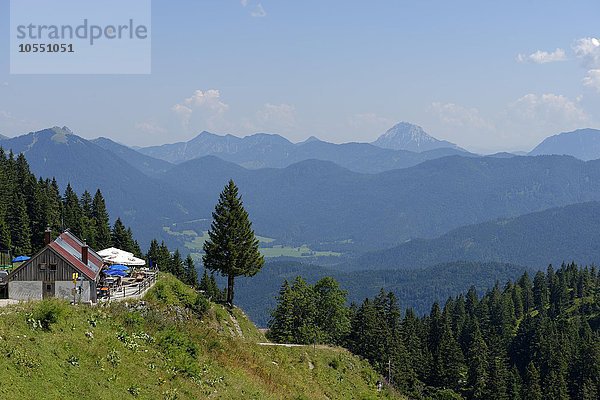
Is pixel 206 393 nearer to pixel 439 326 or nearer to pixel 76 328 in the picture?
pixel 76 328

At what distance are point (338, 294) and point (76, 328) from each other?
5207 centimetres

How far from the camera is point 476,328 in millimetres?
114875

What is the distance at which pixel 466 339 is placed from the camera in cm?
11781

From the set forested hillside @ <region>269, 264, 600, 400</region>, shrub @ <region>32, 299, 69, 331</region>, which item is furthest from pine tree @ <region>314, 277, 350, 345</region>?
shrub @ <region>32, 299, 69, 331</region>

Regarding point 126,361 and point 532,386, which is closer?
point 126,361

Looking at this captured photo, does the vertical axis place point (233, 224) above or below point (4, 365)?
above

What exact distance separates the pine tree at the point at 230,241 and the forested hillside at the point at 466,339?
1597cm

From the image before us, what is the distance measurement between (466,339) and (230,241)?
277 ft

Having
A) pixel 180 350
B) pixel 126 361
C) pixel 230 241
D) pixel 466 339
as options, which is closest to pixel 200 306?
pixel 230 241

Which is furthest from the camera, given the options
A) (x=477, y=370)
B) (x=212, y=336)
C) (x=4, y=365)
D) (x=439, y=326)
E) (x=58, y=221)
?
(x=439, y=326)

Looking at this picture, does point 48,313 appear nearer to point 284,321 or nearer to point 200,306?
point 200,306

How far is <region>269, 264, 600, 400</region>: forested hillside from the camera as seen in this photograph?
70.3 m

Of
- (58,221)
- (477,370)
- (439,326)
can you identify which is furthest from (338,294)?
(439,326)

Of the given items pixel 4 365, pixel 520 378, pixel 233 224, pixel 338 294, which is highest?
pixel 233 224
